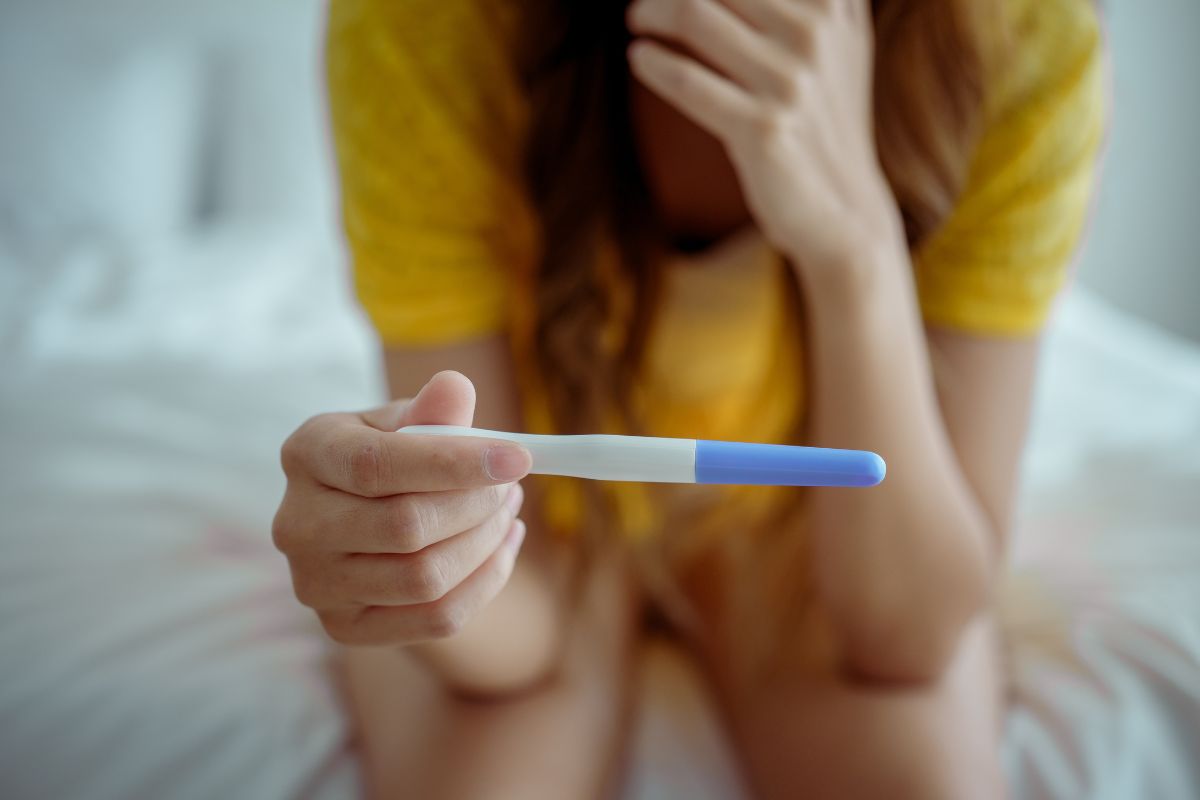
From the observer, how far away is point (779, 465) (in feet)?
0.74

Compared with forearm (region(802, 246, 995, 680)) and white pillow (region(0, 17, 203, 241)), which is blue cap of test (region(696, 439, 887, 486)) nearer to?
forearm (region(802, 246, 995, 680))

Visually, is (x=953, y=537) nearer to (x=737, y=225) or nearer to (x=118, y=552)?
(x=737, y=225)

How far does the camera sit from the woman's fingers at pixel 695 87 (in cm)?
36

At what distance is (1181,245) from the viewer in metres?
1.33

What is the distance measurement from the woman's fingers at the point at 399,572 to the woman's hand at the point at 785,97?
0.19 meters

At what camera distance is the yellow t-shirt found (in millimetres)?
425

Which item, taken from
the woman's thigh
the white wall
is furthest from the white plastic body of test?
the white wall

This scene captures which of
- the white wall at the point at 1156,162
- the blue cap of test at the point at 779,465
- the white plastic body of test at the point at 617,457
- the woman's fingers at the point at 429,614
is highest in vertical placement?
the white plastic body of test at the point at 617,457

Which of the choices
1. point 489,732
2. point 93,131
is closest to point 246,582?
point 489,732

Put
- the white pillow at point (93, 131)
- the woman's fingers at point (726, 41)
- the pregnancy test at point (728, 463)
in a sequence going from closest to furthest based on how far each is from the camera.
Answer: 1. the pregnancy test at point (728, 463)
2. the woman's fingers at point (726, 41)
3. the white pillow at point (93, 131)

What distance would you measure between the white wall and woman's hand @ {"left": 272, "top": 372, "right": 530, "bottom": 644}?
1.40m

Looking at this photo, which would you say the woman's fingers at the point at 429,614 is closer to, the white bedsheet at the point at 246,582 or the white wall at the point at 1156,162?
the white bedsheet at the point at 246,582

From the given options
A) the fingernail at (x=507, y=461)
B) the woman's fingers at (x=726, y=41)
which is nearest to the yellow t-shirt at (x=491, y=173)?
the woman's fingers at (x=726, y=41)

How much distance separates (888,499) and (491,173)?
0.89 ft
